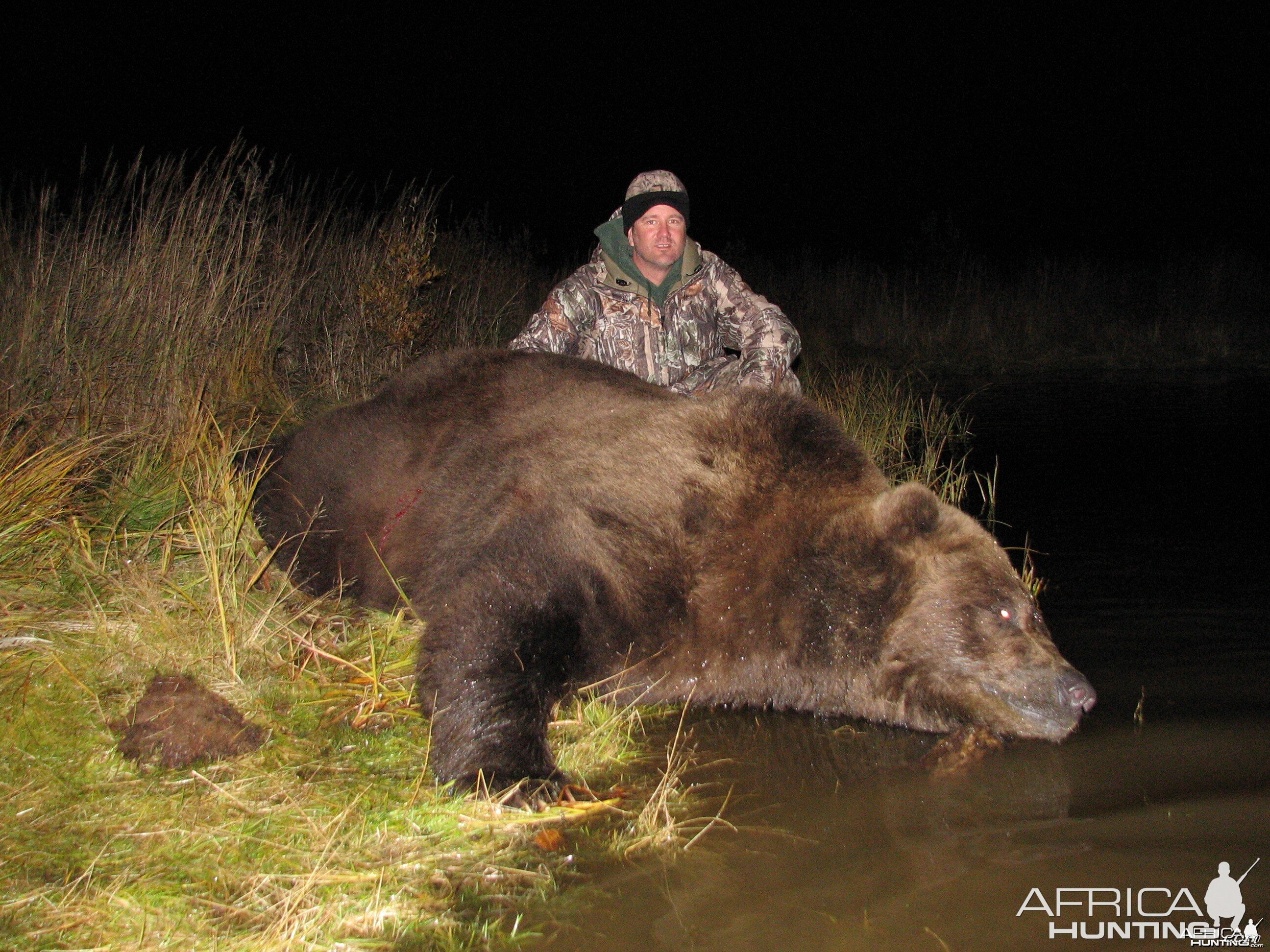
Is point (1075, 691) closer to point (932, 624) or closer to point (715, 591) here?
point (932, 624)

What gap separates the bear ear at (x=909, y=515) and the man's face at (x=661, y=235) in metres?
2.80

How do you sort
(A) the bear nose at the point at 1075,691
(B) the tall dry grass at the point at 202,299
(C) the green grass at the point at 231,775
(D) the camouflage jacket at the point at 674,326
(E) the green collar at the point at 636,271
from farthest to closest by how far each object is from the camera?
(E) the green collar at the point at 636,271 → (D) the camouflage jacket at the point at 674,326 → (B) the tall dry grass at the point at 202,299 → (A) the bear nose at the point at 1075,691 → (C) the green grass at the point at 231,775

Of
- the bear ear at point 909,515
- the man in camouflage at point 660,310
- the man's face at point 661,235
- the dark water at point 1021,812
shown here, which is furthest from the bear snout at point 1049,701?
the man's face at point 661,235

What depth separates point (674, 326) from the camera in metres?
5.66

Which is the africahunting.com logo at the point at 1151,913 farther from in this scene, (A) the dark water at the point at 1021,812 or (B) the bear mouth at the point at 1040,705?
(B) the bear mouth at the point at 1040,705

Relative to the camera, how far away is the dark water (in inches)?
82.4

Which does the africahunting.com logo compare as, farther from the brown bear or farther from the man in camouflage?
the man in camouflage

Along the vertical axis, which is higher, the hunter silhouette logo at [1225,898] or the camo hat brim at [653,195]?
the camo hat brim at [653,195]

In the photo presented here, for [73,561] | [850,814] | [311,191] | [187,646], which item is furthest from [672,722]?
[311,191]

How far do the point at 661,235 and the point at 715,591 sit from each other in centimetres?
295

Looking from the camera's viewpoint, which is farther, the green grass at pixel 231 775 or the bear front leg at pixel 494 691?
the bear front leg at pixel 494 691

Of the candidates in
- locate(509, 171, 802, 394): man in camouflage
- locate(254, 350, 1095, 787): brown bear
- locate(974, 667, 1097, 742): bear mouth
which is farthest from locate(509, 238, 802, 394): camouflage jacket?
locate(974, 667, 1097, 742): bear mouth

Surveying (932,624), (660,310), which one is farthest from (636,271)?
(932,624)

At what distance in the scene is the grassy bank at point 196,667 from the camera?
82.3 inches
